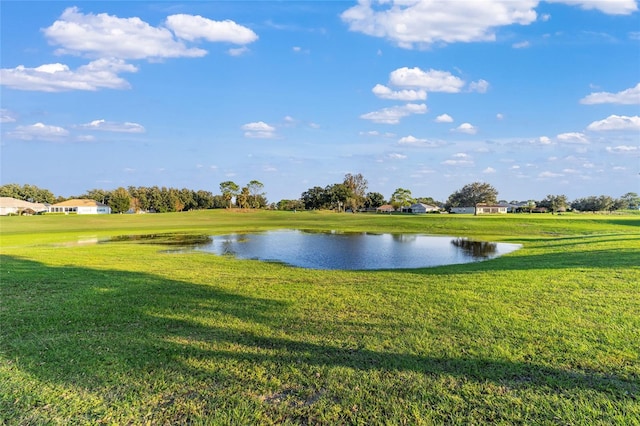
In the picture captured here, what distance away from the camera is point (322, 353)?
184 inches

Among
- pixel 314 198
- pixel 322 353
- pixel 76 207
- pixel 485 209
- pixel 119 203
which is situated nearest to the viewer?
pixel 322 353

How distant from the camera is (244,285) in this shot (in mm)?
9180

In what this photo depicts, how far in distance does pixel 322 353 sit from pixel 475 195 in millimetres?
112042

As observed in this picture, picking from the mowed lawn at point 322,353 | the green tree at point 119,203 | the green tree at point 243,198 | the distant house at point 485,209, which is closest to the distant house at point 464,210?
the distant house at point 485,209

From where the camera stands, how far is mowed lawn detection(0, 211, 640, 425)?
11.3ft

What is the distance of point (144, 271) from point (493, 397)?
34.3ft

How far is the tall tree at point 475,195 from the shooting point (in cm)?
10556

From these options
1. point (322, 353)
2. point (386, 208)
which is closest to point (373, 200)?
point (386, 208)

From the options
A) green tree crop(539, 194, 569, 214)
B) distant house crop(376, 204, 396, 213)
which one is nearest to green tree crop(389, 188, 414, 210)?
distant house crop(376, 204, 396, 213)

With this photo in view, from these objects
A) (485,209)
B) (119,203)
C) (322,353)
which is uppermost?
(119,203)

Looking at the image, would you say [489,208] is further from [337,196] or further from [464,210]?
[337,196]

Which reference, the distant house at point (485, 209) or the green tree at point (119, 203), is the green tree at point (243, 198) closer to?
the green tree at point (119, 203)

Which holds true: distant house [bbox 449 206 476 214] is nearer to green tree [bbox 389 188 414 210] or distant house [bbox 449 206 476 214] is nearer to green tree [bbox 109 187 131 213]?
green tree [bbox 389 188 414 210]

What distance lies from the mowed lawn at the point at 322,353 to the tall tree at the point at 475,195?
103 metres
